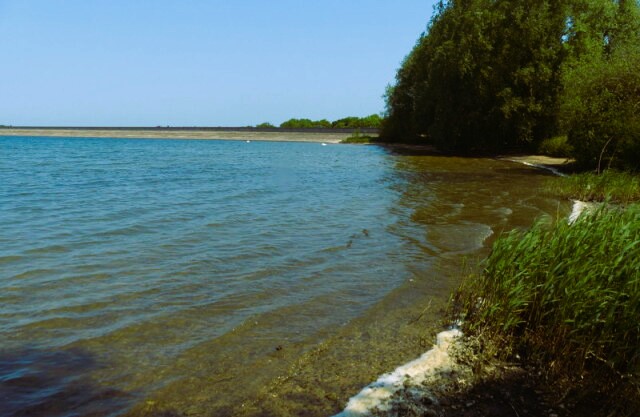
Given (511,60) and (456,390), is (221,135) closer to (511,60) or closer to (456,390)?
(511,60)

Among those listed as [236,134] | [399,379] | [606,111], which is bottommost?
[236,134]

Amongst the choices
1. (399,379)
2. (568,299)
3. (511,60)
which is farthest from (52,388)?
(511,60)

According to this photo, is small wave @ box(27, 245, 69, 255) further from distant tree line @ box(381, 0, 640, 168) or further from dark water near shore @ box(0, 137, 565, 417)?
distant tree line @ box(381, 0, 640, 168)

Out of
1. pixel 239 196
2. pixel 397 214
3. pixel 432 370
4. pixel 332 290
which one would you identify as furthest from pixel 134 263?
pixel 239 196

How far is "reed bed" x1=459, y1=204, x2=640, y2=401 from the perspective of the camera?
15.9 ft

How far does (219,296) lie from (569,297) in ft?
17.4

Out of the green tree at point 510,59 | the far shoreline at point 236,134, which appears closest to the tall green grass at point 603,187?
the green tree at point 510,59

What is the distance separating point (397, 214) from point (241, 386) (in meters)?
11.7

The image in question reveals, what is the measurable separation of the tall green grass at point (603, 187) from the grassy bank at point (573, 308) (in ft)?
33.8

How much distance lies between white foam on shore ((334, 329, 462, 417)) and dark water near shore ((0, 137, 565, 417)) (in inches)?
7.0

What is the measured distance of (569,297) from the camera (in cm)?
533

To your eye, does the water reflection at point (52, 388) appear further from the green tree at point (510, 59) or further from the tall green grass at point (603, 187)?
the green tree at point (510, 59)

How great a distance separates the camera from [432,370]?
5.27 m

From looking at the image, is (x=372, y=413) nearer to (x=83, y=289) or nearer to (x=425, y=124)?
(x=83, y=289)
